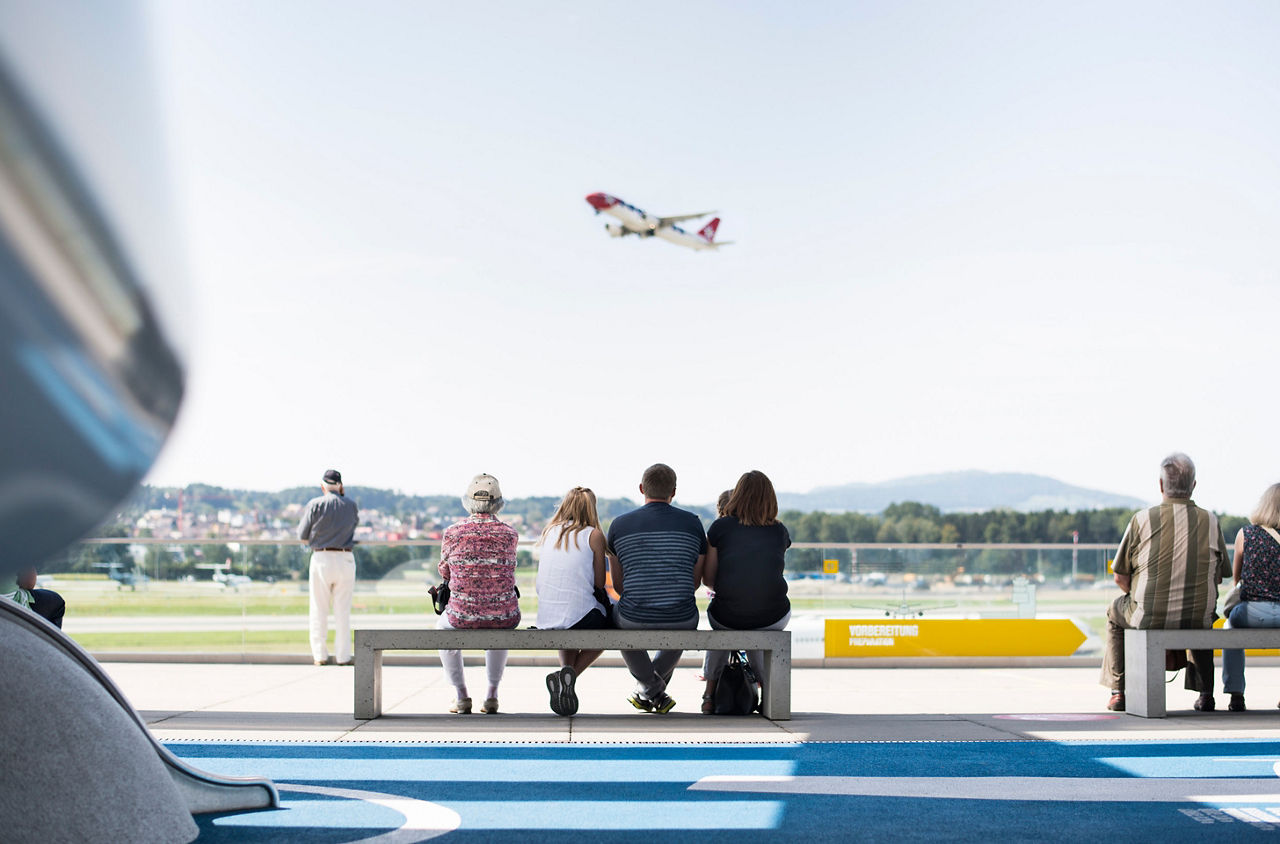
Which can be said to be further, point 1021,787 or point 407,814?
point 1021,787

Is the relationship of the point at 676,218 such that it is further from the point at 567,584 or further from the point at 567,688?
the point at 567,688

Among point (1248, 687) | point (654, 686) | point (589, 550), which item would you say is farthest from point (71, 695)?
point (1248, 687)

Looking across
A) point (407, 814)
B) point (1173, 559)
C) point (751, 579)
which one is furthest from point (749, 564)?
point (407, 814)

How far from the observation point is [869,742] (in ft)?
19.1

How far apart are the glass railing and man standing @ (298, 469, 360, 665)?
1.54 ft

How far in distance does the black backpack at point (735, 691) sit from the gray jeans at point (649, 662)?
407 millimetres

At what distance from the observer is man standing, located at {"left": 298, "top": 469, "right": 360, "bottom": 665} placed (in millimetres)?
10492

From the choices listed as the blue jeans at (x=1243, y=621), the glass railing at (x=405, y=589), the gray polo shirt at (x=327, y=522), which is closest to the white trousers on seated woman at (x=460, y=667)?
the gray polo shirt at (x=327, y=522)

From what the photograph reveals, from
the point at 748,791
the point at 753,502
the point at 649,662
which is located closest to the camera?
the point at 748,791

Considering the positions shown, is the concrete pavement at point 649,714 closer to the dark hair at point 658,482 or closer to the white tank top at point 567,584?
the white tank top at point 567,584

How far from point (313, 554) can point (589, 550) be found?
483 cm

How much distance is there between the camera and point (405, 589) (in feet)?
38.9

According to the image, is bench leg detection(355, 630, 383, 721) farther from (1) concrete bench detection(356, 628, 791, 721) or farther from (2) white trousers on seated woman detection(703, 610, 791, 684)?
(2) white trousers on seated woman detection(703, 610, 791, 684)

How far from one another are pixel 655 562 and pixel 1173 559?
3158mm
